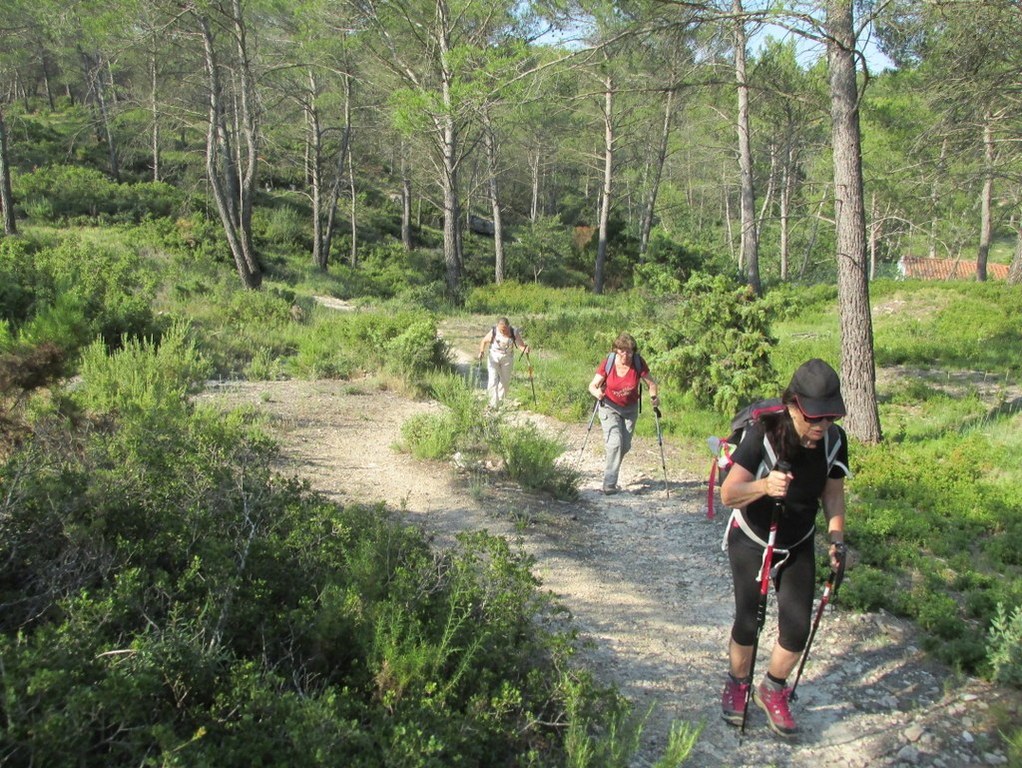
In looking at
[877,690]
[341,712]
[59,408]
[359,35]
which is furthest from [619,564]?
[359,35]

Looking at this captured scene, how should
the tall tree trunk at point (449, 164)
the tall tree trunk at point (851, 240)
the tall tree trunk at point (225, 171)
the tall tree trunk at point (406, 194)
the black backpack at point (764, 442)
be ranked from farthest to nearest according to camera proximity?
the tall tree trunk at point (406, 194) < the tall tree trunk at point (449, 164) < the tall tree trunk at point (225, 171) < the tall tree trunk at point (851, 240) < the black backpack at point (764, 442)

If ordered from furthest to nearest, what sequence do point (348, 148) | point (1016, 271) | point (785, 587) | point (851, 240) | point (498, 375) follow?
point (348, 148)
point (1016, 271)
point (498, 375)
point (851, 240)
point (785, 587)

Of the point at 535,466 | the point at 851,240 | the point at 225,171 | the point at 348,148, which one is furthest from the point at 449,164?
the point at 535,466

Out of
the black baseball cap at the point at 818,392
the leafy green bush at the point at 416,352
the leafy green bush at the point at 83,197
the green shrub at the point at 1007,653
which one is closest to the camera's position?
the black baseball cap at the point at 818,392

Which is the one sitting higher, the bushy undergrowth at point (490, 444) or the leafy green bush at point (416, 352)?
the leafy green bush at point (416, 352)

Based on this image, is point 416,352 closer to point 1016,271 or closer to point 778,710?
point 778,710

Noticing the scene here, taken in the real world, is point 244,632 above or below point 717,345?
below

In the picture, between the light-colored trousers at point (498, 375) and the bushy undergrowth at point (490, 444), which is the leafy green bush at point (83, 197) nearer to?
the light-colored trousers at point (498, 375)

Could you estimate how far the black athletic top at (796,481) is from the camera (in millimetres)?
3291

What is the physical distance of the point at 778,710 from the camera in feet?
11.8

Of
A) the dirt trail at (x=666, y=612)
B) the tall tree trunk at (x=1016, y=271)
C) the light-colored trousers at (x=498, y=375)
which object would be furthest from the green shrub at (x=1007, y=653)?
the tall tree trunk at (x=1016, y=271)

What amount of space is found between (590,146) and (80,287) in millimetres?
31371

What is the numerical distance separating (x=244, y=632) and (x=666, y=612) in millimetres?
2882

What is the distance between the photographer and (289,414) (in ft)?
26.3
